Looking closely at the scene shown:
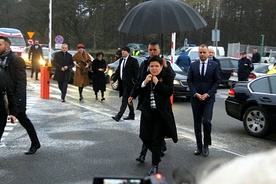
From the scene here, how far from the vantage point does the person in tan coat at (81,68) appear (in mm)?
12016

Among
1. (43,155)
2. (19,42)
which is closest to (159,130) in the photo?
(43,155)

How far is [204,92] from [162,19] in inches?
54.5

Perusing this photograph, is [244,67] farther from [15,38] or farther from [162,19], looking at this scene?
[15,38]

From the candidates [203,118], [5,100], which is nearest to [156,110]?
[203,118]

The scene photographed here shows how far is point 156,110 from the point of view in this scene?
493 cm

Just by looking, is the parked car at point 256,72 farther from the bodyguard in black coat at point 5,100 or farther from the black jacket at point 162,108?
the bodyguard in black coat at point 5,100

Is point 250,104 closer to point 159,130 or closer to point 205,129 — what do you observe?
point 205,129

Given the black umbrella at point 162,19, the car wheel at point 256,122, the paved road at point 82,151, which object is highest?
the black umbrella at point 162,19

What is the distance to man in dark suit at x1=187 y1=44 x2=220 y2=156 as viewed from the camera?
237 inches

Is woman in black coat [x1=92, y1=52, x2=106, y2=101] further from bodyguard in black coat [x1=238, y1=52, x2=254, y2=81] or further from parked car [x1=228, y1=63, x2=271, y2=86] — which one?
parked car [x1=228, y1=63, x2=271, y2=86]

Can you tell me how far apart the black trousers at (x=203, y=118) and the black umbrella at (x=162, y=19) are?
4.10ft

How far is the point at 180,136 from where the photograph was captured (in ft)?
24.3

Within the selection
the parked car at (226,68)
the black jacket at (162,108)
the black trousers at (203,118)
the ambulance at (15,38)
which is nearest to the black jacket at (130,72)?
the black trousers at (203,118)

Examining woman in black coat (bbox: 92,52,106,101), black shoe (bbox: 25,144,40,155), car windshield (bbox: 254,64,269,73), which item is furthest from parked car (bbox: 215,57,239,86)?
black shoe (bbox: 25,144,40,155)
